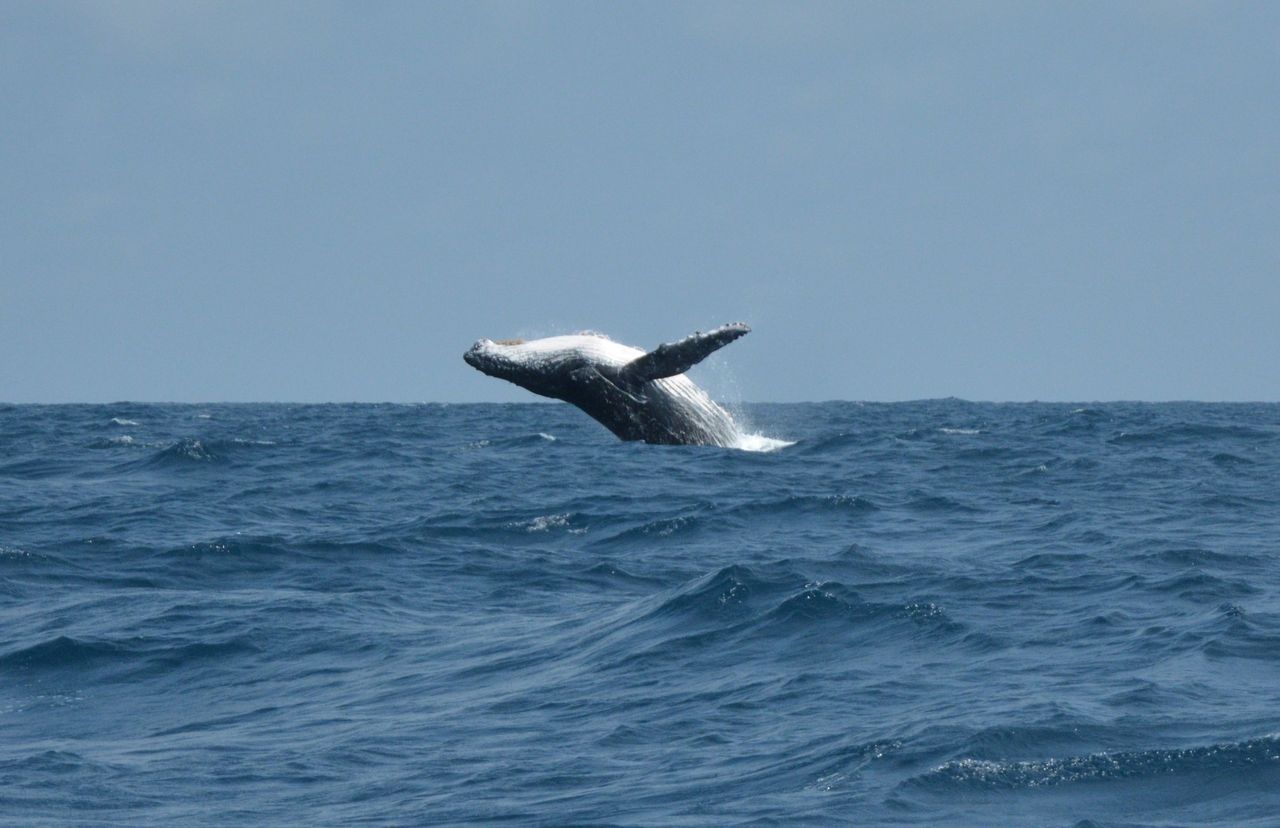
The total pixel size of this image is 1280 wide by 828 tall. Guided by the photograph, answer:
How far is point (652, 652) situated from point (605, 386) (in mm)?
9901

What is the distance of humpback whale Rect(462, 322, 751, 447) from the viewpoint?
21641 mm

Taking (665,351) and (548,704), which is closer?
(548,704)

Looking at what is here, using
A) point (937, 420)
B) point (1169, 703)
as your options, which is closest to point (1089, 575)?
point (1169, 703)

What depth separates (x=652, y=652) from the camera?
1322 cm

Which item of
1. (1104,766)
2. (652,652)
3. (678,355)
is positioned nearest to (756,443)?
(678,355)

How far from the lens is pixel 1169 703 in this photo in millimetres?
10758

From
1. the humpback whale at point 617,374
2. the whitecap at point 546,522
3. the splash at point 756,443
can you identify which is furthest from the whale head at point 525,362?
the splash at point 756,443

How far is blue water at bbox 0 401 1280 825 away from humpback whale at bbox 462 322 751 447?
1224 millimetres

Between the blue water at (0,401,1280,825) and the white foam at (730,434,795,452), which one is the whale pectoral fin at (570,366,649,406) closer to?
the blue water at (0,401,1280,825)

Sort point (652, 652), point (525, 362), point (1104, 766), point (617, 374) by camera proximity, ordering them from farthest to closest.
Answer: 1. point (617, 374)
2. point (525, 362)
3. point (652, 652)
4. point (1104, 766)

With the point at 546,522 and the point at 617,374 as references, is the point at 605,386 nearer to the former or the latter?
the point at 617,374

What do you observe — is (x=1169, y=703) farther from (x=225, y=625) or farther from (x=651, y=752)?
(x=225, y=625)

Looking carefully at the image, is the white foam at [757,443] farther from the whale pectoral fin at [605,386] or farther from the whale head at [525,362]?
the whale head at [525,362]

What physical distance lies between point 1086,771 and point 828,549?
29.1ft
